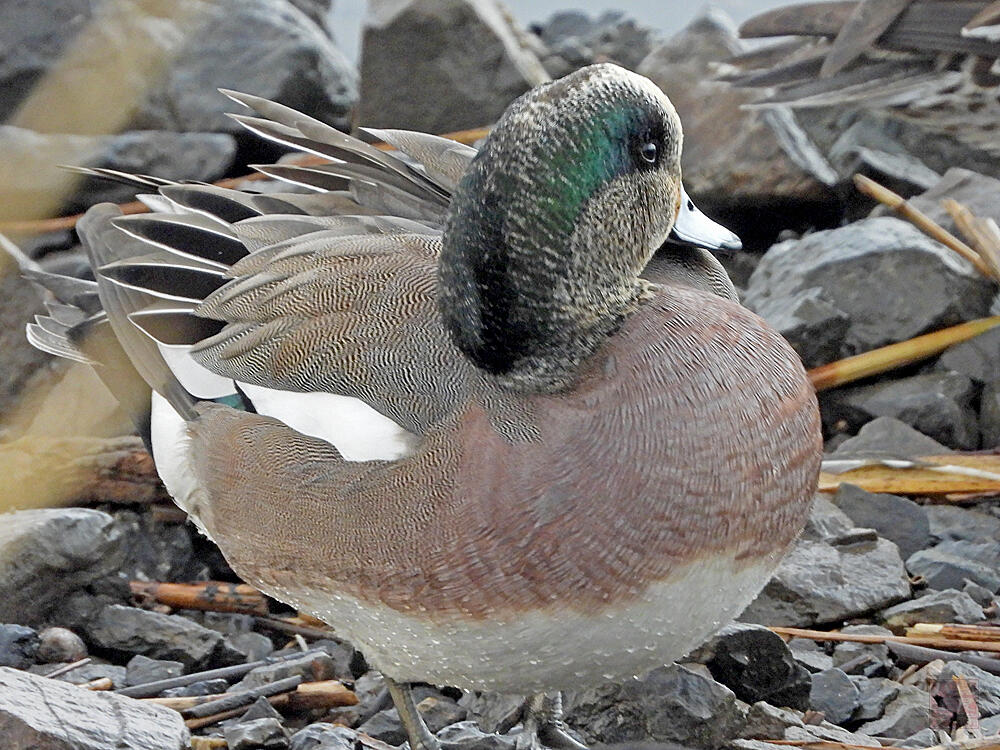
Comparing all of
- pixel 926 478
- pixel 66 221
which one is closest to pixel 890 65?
pixel 926 478

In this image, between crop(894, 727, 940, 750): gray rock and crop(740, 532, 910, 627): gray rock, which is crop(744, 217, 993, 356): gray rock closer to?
crop(740, 532, 910, 627): gray rock

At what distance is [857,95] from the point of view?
17.2ft

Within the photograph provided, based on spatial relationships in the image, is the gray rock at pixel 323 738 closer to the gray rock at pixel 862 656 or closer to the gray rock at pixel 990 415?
the gray rock at pixel 862 656

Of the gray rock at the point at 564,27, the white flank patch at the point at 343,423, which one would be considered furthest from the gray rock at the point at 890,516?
the gray rock at the point at 564,27

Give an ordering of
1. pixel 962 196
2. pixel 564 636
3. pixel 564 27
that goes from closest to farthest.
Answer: pixel 564 636
pixel 962 196
pixel 564 27

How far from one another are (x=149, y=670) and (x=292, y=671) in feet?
1.08

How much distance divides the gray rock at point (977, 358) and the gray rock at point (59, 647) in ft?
8.37

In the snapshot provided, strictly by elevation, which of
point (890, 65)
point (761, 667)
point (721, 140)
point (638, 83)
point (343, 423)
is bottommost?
point (761, 667)

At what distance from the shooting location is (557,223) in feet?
7.32

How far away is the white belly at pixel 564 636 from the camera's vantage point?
2.18 metres

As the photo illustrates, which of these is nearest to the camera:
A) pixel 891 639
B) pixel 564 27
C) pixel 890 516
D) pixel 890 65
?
pixel 891 639

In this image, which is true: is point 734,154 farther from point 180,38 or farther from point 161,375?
point 161,375

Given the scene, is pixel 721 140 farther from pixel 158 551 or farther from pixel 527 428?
pixel 527 428

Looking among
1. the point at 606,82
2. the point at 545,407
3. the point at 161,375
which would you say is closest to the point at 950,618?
the point at 545,407
